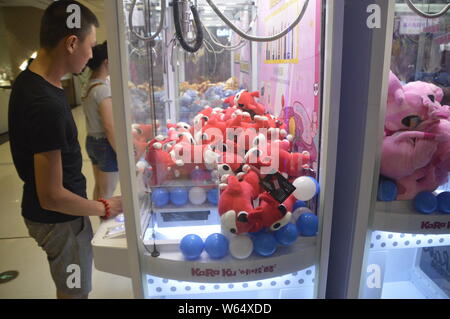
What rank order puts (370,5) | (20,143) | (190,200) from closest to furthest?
(370,5) < (20,143) < (190,200)

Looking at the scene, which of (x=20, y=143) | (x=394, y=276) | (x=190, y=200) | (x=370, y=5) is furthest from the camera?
(x=394, y=276)

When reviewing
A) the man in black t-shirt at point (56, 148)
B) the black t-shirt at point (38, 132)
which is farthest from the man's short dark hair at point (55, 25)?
the black t-shirt at point (38, 132)

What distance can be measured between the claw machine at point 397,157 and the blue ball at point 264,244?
28 cm

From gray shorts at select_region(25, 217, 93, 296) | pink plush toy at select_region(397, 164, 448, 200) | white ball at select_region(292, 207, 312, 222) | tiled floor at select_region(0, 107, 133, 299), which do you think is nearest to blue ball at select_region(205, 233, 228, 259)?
white ball at select_region(292, 207, 312, 222)

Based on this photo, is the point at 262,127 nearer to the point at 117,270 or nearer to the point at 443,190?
the point at 443,190

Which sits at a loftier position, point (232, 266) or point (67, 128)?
point (67, 128)

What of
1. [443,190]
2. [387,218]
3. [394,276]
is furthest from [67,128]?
[394,276]

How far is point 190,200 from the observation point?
1254mm

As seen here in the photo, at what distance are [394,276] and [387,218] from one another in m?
0.53

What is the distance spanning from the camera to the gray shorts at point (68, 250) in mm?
1247

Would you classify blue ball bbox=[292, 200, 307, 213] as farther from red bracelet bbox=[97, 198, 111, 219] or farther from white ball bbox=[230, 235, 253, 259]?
red bracelet bbox=[97, 198, 111, 219]

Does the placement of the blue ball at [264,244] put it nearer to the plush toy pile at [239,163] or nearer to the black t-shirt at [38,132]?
the plush toy pile at [239,163]

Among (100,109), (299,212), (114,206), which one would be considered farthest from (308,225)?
(100,109)

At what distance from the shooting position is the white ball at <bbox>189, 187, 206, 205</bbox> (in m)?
1.25
